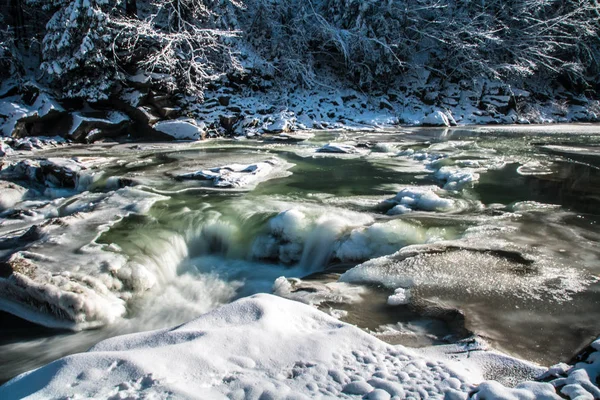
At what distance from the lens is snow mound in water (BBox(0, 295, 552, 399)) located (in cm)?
158

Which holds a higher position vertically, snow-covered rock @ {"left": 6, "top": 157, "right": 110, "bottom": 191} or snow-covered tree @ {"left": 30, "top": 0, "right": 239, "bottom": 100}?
snow-covered tree @ {"left": 30, "top": 0, "right": 239, "bottom": 100}

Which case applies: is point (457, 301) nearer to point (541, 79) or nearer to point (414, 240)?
point (414, 240)

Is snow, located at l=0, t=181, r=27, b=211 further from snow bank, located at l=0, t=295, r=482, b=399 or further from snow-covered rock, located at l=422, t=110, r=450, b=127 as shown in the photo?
snow-covered rock, located at l=422, t=110, r=450, b=127

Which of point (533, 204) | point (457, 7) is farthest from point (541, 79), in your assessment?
point (533, 204)

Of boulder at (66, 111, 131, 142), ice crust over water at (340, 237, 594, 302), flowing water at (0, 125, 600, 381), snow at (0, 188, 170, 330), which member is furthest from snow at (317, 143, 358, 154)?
boulder at (66, 111, 131, 142)

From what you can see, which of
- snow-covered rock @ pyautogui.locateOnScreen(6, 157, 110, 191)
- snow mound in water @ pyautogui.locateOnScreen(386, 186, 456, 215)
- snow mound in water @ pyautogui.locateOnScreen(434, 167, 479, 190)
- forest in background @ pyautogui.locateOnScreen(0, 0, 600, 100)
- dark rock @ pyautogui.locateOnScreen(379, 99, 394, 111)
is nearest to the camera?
snow mound in water @ pyautogui.locateOnScreen(386, 186, 456, 215)

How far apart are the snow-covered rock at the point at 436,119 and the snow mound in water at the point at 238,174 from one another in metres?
9.42

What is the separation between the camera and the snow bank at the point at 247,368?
1576 mm

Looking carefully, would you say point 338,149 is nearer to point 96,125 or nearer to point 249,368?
point 96,125

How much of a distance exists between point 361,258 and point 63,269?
2.71m

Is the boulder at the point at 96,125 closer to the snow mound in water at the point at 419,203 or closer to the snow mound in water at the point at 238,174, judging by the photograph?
the snow mound in water at the point at 238,174

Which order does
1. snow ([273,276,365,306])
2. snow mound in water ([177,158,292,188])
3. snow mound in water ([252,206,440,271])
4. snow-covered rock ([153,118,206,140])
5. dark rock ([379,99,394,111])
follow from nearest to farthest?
1. snow ([273,276,365,306])
2. snow mound in water ([252,206,440,271])
3. snow mound in water ([177,158,292,188])
4. snow-covered rock ([153,118,206,140])
5. dark rock ([379,99,394,111])

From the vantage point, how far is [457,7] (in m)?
17.8

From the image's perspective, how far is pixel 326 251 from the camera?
13.4 ft
